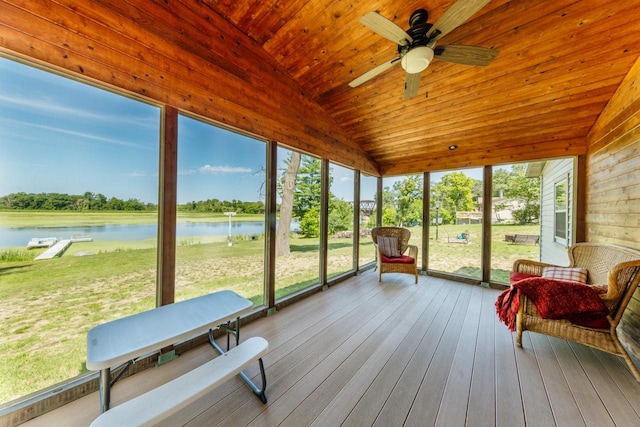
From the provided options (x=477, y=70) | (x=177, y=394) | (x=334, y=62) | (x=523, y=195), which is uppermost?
(x=334, y=62)

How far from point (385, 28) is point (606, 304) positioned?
2.92 meters

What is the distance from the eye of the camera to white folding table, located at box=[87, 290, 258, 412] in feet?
3.84

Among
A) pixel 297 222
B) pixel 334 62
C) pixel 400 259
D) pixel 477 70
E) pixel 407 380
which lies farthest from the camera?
pixel 400 259

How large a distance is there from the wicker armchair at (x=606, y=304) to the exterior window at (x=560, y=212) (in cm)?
171

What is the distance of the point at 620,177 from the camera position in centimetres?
245

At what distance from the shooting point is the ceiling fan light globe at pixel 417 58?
1784 mm

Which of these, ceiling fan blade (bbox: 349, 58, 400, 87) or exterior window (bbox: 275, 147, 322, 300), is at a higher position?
ceiling fan blade (bbox: 349, 58, 400, 87)

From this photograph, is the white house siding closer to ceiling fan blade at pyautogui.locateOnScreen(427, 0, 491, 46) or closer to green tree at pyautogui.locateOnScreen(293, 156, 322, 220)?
ceiling fan blade at pyautogui.locateOnScreen(427, 0, 491, 46)

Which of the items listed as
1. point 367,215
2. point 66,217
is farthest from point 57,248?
point 367,215

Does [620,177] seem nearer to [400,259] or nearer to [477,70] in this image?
[477,70]

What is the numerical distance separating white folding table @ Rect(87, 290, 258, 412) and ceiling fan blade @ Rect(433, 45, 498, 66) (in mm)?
2634

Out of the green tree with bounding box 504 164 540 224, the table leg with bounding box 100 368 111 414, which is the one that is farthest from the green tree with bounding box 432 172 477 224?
the table leg with bounding box 100 368 111 414

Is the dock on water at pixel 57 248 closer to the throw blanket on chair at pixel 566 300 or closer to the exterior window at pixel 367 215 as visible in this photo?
the throw blanket on chair at pixel 566 300

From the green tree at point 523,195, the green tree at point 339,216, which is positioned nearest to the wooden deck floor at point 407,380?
the green tree at point 339,216
